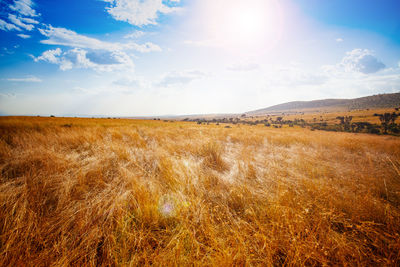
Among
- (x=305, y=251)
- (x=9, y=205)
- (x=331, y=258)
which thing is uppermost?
(x=9, y=205)

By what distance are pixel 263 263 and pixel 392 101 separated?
380 feet

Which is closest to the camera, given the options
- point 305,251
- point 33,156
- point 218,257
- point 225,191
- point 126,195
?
point 218,257

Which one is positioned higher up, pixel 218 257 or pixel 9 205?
pixel 9 205

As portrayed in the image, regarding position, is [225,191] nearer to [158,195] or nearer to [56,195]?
[158,195]

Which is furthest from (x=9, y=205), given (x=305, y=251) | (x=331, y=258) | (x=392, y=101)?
(x=392, y=101)

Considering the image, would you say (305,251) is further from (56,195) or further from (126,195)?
(56,195)

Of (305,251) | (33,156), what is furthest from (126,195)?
(33,156)

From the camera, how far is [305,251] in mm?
1213

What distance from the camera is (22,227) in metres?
1.32

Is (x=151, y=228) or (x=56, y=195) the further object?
(x=56, y=195)

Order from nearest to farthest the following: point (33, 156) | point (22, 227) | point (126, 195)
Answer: point (22, 227) < point (126, 195) < point (33, 156)

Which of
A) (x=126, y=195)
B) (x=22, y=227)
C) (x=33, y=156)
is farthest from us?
(x=33, y=156)

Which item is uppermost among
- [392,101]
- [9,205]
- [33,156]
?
[392,101]

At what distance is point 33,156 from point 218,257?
14.0 feet
